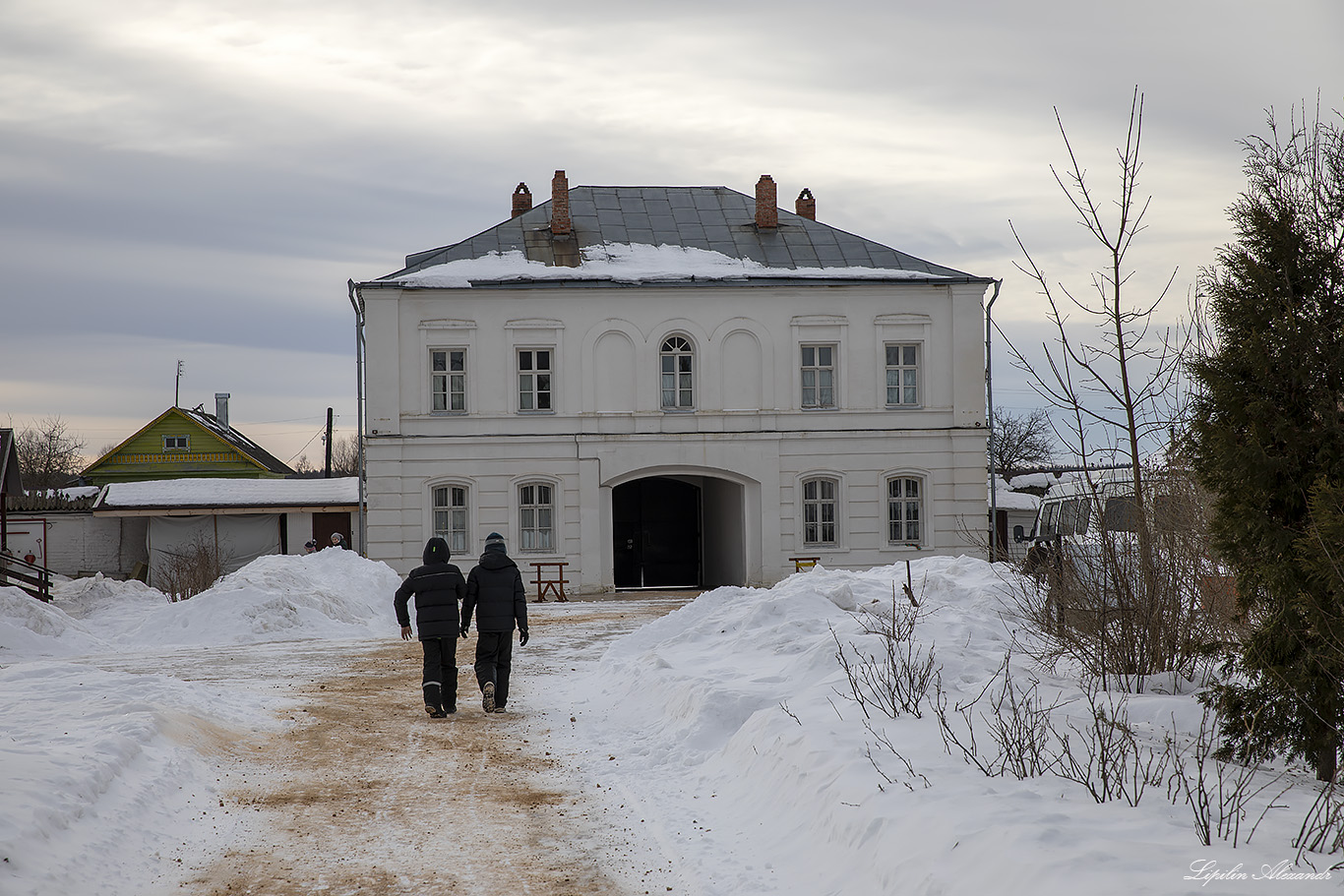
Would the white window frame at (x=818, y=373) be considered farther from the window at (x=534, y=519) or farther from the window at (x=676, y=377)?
the window at (x=534, y=519)

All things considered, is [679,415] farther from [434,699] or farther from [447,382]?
[434,699]

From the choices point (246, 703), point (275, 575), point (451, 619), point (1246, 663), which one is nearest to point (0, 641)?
point (275, 575)

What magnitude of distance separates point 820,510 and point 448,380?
33.1 feet

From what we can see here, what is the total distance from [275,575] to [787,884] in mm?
16904

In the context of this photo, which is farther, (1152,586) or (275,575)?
(275,575)

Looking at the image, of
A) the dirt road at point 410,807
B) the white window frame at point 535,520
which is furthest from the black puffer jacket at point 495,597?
the white window frame at point 535,520

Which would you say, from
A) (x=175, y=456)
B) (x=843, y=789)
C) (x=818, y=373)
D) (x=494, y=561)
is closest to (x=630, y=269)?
(x=818, y=373)

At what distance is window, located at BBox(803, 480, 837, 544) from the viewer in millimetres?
28938

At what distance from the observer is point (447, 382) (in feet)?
92.6

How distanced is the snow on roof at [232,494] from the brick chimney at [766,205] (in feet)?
49.9

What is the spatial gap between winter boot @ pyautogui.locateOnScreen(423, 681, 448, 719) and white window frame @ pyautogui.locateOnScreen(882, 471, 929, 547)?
1991 centimetres

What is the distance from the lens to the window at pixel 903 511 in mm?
28953

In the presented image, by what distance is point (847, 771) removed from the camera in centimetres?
628

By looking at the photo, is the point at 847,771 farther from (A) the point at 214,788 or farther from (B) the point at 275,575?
(B) the point at 275,575
